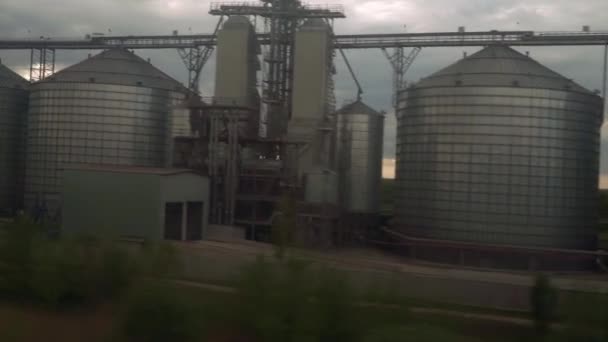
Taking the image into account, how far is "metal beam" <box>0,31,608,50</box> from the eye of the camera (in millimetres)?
37250

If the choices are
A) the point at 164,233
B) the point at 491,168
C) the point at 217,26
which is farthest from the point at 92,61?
the point at 491,168

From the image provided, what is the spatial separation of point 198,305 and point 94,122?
2969 centimetres

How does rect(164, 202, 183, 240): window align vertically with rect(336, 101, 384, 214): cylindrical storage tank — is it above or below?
below

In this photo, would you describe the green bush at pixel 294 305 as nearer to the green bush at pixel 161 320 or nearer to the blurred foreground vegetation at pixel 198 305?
the blurred foreground vegetation at pixel 198 305

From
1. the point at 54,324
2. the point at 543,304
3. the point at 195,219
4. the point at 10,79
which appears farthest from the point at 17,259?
the point at 10,79

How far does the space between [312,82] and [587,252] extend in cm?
1616

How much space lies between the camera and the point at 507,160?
32.0 metres

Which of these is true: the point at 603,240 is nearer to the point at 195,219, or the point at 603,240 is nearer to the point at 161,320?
the point at 195,219

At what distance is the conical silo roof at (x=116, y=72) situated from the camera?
3916cm

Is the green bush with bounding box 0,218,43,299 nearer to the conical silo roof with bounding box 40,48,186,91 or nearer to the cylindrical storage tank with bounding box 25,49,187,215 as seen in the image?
the cylindrical storage tank with bounding box 25,49,187,215

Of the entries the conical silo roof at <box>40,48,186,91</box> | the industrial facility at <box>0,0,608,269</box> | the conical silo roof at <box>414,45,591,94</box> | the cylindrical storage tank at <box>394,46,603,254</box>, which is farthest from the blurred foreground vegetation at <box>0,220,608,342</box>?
the conical silo roof at <box>40,48,186,91</box>

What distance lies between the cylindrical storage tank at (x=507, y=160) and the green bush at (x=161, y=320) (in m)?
23.5

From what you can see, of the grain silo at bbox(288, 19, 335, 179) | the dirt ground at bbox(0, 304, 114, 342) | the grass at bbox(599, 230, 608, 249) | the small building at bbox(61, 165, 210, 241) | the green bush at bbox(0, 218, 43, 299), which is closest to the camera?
the dirt ground at bbox(0, 304, 114, 342)

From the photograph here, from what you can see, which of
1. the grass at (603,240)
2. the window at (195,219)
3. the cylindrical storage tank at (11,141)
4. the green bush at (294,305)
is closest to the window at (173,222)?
the window at (195,219)
